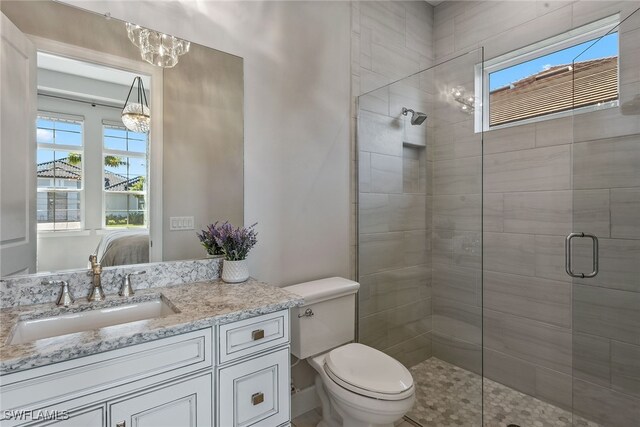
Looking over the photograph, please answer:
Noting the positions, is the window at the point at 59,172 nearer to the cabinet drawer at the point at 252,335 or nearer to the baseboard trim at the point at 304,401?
the cabinet drawer at the point at 252,335

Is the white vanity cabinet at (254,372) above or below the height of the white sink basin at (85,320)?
below

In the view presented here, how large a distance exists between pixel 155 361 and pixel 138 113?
42.4 inches

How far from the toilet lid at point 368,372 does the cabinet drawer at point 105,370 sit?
0.72 metres

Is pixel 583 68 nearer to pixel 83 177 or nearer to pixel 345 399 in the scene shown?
pixel 345 399

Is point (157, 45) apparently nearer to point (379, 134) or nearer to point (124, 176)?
point (124, 176)

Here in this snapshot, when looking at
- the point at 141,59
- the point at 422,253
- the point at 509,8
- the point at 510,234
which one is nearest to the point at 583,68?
the point at 509,8

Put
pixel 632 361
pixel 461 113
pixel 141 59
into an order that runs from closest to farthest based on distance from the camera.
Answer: pixel 141 59 < pixel 632 361 < pixel 461 113

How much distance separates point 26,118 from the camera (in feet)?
3.99

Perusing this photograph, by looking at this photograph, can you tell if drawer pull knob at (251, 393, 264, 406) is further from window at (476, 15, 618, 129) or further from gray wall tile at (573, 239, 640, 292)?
window at (476, 15, 618, 129)

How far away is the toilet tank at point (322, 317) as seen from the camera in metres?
1.71

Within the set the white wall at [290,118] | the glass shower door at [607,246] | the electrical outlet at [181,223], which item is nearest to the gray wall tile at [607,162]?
the glass shower door at [607,246]

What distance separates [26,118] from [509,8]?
9.72 ft

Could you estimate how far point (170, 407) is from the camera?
3.30ft

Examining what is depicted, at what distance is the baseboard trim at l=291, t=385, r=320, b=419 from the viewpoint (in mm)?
1933
